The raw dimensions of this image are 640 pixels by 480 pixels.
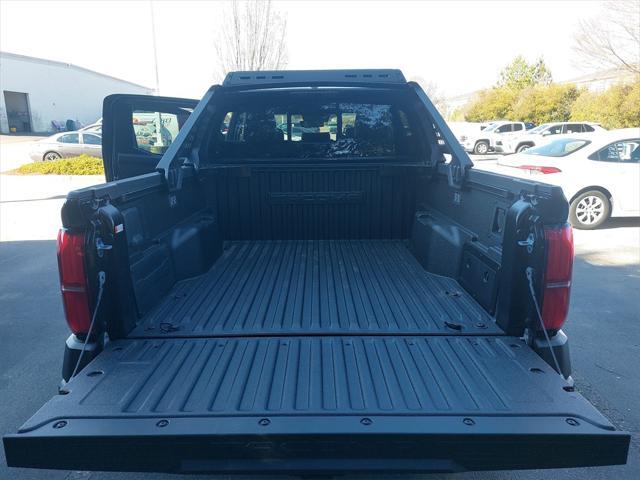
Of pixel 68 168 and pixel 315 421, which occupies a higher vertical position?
pixel 315 421

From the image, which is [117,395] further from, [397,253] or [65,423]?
[397,253]

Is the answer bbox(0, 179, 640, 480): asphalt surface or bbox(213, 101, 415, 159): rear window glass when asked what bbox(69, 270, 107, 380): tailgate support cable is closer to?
bbox(0, 179, 640, 480): asphalt surface

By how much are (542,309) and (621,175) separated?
8016 millimetres

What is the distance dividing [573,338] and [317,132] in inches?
124

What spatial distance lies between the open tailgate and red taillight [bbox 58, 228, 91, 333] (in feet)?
0.92

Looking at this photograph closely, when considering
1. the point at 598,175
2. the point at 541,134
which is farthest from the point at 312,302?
the point at 541,134

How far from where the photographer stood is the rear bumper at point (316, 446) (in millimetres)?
1735

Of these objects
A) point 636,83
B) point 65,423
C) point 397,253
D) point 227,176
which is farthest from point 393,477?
point 636,83

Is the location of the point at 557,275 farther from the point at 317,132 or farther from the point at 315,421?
the point at 317,132

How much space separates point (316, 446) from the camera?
1.77 metres

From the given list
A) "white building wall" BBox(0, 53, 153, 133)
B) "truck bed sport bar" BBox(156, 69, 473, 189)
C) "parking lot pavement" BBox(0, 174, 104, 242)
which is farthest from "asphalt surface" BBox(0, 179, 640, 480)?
"white building wall" BBox(0, 53, 153, 133)

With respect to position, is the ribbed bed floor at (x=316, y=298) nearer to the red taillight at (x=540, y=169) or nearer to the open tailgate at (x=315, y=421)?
the open tailgate at (x=315, y=421)

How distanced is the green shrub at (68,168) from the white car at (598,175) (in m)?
14.0

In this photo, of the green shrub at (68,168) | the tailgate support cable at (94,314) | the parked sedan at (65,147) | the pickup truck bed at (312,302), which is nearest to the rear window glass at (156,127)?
the pickup truck bed at (312,302)
